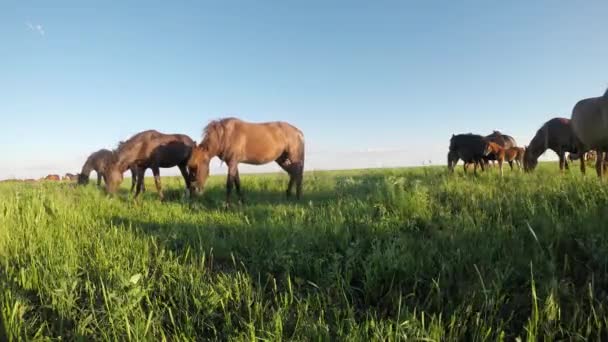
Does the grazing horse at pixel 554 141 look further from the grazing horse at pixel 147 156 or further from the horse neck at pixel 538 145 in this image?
the grazing horse at pixel 147 156

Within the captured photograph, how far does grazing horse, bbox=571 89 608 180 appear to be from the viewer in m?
6.69

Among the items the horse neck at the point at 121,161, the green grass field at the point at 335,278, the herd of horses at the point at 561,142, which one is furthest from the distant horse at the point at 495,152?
the horse neck at the point at 121,161

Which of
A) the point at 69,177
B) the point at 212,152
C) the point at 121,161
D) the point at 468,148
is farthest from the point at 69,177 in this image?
the point at 468,148

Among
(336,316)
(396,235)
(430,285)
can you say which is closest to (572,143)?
(396,235)

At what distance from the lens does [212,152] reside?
997 centimetres

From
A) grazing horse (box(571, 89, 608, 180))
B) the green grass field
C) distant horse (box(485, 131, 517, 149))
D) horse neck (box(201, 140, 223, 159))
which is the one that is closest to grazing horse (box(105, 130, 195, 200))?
horse neck (box(201, 140, 223, 159))

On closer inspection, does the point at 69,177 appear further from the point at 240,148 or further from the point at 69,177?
the point at 240,148

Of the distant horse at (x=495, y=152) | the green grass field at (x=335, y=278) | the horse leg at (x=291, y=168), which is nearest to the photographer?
the green grass field at (x=335, y=278)

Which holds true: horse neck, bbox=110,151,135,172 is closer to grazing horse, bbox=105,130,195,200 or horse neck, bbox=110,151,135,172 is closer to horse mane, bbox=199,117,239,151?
grazing horse, bbox=105,130,195,200

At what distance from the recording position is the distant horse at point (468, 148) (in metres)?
16.1

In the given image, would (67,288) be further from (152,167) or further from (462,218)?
(152,167)

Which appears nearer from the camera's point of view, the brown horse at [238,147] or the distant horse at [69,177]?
the brown horse at [238,147]

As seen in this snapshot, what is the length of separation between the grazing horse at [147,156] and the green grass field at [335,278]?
624 centimetres

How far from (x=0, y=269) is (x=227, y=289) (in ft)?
8.21
